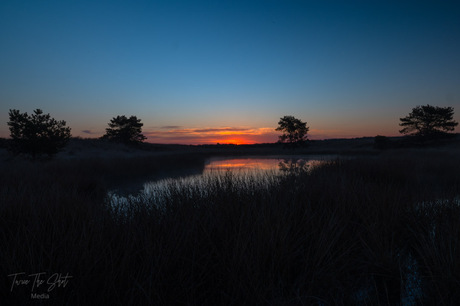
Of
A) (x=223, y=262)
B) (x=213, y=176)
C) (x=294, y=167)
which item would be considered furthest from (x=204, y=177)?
(x=294, y=167)

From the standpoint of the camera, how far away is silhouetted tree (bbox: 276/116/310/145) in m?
40.2

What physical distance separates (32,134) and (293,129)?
35219 mm

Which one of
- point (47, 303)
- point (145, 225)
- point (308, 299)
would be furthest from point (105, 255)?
point (308, 299)

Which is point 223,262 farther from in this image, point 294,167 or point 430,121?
point 430,121

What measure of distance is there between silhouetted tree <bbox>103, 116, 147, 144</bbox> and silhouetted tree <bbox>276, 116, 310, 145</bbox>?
1158 inches

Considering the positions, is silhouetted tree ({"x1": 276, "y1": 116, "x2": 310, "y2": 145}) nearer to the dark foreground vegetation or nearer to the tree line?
the tree line

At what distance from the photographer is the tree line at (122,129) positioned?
16219 mm

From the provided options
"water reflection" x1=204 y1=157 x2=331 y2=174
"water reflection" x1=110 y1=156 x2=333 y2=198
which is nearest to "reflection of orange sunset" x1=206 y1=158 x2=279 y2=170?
"water reflection" x1=204 y1=157 x2=331 y2=174

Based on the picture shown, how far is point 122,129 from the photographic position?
46.3 metres

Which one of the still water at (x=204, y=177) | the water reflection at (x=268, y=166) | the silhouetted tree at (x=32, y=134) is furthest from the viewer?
the silhouetted tree at (x=32, y=134)

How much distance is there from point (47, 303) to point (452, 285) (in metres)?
3.59

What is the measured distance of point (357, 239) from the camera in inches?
128
